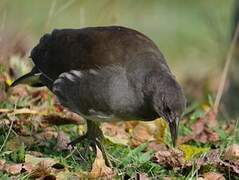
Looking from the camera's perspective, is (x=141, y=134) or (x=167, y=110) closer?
(x=167, y=110)

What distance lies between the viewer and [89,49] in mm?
5914

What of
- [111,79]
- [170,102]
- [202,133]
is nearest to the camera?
[170,102]

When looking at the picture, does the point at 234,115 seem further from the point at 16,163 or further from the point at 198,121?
the point at 16,163

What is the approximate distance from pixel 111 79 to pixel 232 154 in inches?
39.6

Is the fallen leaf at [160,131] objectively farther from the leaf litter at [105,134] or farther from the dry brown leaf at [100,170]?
the dry brown leaf at [100,170]

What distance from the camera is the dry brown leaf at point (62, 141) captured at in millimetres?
6074

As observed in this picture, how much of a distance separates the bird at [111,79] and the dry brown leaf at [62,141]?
0.07 meters

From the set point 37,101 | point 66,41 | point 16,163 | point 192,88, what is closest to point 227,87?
point 192,88

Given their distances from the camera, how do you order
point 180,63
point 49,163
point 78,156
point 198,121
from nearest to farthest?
point 49,163 < point 78,156 < point 198,121 < point 180,63

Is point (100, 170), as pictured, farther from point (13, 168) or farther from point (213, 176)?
point (213, 176)

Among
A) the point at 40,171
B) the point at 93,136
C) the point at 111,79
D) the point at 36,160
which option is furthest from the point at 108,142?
the point at 40,171

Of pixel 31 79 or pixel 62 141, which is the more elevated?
pixel 31 79

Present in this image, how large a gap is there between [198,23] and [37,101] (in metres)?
9.68

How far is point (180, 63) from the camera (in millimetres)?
13680
